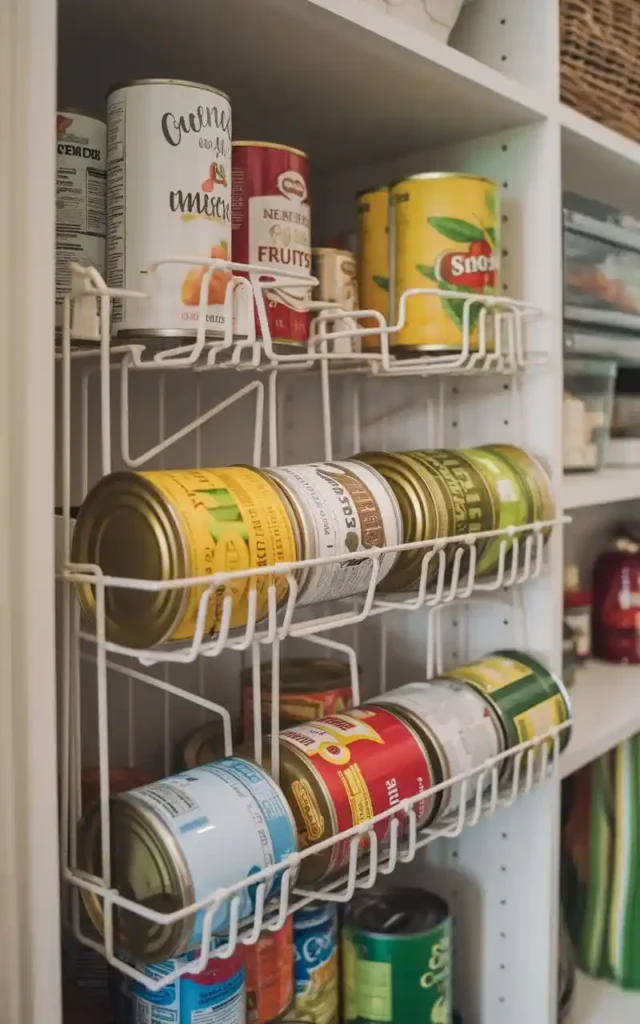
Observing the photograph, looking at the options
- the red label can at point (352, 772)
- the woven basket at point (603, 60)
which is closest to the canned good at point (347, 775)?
the red label can at point (352, 772)

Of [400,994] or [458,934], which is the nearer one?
[400,994]

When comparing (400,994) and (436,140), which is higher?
(436,140)

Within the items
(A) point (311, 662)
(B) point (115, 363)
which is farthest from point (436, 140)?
(A) point (311, 662)

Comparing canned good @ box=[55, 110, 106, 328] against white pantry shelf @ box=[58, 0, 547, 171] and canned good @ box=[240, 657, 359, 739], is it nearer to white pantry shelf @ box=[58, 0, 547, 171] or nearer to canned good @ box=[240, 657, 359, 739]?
white pantry shelf @ box=[58, 0, 547, 171]

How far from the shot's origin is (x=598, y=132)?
116cm

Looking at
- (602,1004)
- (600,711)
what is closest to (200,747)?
(600,711)

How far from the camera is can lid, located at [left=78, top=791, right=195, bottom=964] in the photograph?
25.3 inches

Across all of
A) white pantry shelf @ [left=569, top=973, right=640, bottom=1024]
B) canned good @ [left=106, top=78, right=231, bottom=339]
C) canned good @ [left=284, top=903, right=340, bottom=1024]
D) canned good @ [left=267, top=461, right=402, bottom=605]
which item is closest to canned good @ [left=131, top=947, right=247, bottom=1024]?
canned good @ [left=284, top=903, right=340, bottom=1024]

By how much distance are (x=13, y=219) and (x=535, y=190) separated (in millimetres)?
649

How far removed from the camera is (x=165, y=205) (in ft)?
2.32

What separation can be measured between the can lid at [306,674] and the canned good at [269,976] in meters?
0.24

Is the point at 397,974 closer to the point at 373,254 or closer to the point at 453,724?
the point at 453,724

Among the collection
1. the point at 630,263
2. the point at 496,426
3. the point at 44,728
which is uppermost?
the point at 630,263

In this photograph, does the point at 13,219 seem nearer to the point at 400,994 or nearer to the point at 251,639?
the point at 251,639
